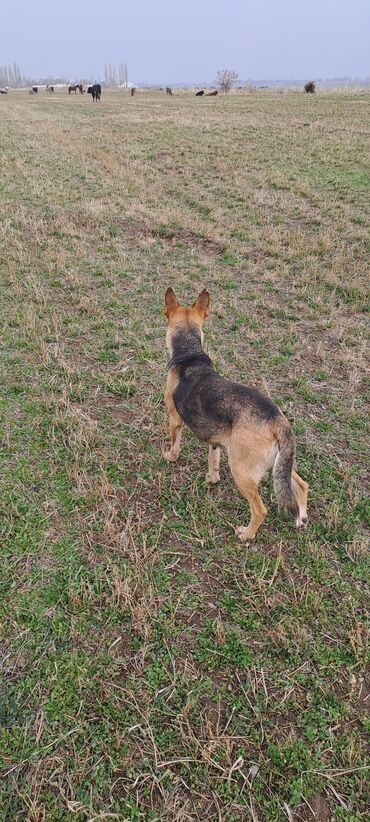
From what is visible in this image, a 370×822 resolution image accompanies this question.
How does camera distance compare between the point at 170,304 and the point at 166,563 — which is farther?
the point at 170,304

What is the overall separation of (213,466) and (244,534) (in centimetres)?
69

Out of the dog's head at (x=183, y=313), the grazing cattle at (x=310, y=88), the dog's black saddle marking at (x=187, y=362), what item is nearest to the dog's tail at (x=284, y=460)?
the dog's black saddle marking at (x=187, y=362)

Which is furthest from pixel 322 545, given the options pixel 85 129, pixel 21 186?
pixel 85 129

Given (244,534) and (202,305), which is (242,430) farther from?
(202,305)

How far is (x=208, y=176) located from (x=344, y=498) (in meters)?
12.8

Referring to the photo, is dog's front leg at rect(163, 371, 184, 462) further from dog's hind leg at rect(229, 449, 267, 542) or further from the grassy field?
dog's hind leg at rect(229, 449, 267, 542)

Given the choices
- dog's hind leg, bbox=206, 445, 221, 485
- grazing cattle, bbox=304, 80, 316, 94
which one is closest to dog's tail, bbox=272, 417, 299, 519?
dog's hind leg, bbox=206, 445, 221, 485

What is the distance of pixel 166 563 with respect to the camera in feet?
10.3

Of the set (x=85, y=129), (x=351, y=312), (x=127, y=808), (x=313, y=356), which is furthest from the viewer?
(x=85, y=129)

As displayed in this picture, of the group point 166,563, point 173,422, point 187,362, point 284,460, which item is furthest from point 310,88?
point 166,563

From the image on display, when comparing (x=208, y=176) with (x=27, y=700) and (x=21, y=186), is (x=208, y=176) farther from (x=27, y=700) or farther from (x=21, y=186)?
(x=27, y=700)

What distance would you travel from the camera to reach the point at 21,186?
40.5ft

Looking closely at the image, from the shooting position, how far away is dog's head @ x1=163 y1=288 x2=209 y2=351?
13.8ft

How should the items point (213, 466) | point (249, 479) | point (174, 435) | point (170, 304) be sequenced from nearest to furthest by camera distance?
point (249, 479) < point (213, 466) < point (174, 435) < point (170, 304)
